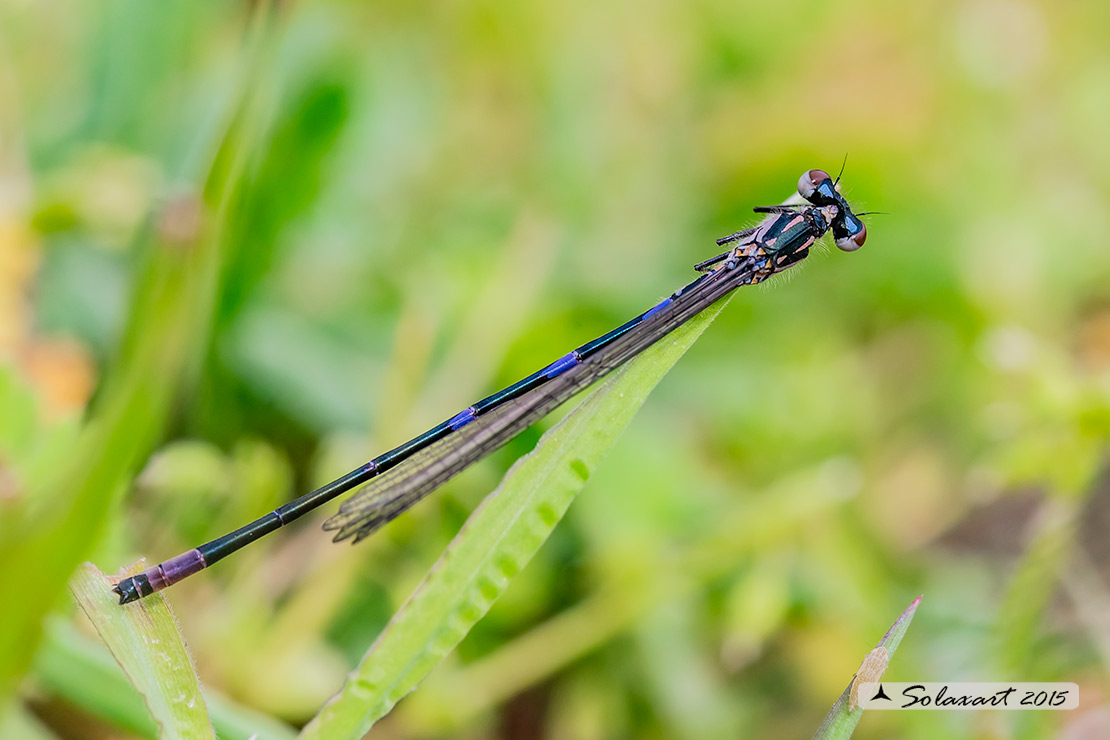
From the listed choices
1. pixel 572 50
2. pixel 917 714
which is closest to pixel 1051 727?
pixel 917 714

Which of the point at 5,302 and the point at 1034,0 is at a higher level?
the point at 1034,0

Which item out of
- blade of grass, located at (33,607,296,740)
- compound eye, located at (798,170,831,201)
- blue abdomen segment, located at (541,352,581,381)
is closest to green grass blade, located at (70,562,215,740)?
blade of grass, located at (33,607,296,740)

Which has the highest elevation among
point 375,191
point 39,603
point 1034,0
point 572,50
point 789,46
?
point 1034,0

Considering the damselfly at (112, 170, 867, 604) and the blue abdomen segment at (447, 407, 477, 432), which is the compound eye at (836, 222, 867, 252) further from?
the blue abdomen segment at (447, 407, 477, 432)

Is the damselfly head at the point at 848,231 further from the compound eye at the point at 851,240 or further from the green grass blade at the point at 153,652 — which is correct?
the green grass blade at the point at 153,652

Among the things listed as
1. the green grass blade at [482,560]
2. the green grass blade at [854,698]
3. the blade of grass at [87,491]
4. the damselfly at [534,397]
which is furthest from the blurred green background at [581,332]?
the green grass blade at [854,698]

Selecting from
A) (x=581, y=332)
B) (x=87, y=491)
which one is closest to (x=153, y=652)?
(x=87, y=491)

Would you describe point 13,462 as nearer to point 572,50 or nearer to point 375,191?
point 375,191
